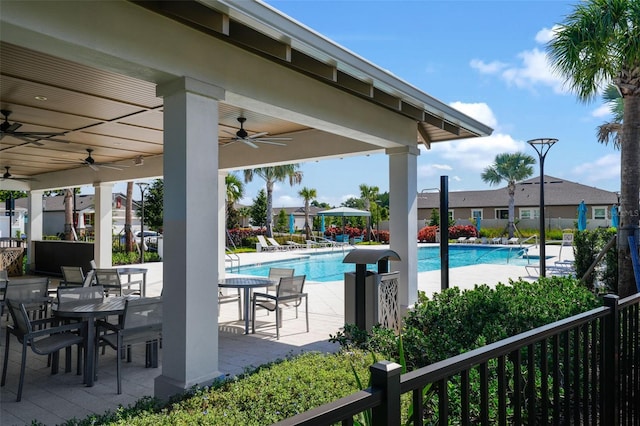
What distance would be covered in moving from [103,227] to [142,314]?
9956mm

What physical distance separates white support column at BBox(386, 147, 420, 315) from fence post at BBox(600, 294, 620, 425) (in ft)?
16.1

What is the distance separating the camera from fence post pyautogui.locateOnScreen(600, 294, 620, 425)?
2.81m

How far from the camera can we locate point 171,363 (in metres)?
4.31

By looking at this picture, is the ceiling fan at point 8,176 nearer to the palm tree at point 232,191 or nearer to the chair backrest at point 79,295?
the chair backrest at point 79,295

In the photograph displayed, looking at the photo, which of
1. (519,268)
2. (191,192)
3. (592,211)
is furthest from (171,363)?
(592,211)

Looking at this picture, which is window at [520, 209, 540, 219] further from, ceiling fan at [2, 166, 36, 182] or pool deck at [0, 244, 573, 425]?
ceiling fan at [2, 166, 36, 182]

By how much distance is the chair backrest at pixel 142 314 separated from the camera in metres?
5.29

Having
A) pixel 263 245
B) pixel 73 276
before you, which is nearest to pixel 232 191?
pixel 263 245

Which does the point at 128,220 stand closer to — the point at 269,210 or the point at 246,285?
the point at 269,210

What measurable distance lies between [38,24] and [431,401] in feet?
13.2

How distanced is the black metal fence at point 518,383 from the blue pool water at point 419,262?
11791mm

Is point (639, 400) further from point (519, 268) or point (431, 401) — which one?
point (519, 268)

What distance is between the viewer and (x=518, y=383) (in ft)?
6.39

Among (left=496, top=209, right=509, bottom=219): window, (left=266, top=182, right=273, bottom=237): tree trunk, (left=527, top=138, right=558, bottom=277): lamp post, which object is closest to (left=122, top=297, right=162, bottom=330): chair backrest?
(left=527, top=138, right=558, bottom=277): lamp post
